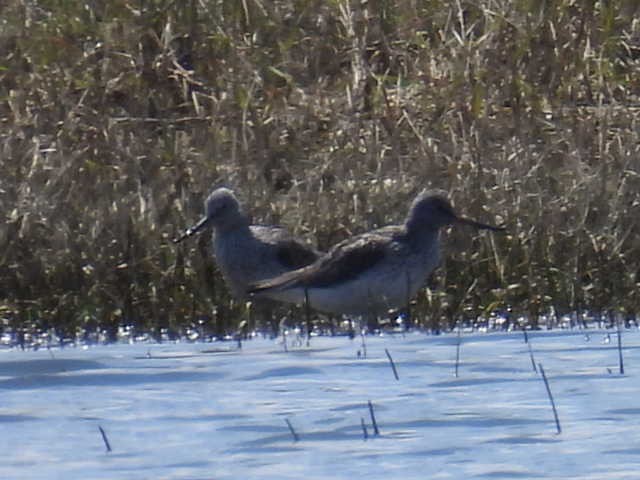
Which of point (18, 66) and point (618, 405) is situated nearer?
point (618, 405)

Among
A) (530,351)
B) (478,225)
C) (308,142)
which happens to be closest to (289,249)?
(478,225)

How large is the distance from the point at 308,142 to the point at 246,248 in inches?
106

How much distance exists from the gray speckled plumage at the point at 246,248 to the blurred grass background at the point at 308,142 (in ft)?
0.53

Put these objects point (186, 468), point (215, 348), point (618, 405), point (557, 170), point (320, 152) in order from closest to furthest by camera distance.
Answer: point (186, 468), point (618, 405), point (215, 348), point (557, 170), point (320, 152)

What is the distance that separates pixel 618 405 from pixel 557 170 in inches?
225

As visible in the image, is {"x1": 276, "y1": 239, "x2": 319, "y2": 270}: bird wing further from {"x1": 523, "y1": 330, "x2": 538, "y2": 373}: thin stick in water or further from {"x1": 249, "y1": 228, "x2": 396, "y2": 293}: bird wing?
{"x1": 523, "y1": 330, "x2": 538, "y2": 373}: thin stick in water

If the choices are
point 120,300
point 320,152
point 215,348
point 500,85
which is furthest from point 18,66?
point 215,348

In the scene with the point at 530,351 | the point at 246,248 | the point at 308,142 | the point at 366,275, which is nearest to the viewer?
the point at 530,351

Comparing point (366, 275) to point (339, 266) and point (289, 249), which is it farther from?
point (289, 249)

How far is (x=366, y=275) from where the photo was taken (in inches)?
436

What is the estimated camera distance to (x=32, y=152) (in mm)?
13906

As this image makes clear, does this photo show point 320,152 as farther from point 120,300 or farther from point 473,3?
point 120,300

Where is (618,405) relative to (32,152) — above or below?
below

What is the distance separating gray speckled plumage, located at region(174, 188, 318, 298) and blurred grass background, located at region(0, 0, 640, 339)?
0.53ft
